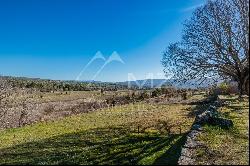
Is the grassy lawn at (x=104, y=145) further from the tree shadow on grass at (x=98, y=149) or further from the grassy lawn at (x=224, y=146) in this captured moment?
the grassy lawn at (x=224, y=146)

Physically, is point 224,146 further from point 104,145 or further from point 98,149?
point 104,145

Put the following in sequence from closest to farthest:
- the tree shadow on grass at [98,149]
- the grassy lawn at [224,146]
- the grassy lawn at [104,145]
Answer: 1. the grassy lawn at [224,146]
2. the tree shadow on grass at [98,149]
3. the grassy lawn at [104,145]

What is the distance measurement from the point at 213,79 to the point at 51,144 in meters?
14.8

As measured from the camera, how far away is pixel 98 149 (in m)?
26.6

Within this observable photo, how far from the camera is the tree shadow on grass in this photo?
22.2 meters

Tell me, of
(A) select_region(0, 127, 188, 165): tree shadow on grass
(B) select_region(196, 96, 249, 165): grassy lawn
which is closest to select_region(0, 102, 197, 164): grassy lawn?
(A) select_region(0, 127, 188, 165): tree shadow on grass

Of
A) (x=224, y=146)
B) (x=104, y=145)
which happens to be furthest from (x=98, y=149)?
(x=224, y=146)

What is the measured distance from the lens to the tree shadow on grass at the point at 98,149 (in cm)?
2222

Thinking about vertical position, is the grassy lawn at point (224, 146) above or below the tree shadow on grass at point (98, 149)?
above

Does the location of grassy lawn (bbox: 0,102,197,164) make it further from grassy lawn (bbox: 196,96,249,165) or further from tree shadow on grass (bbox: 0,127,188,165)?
grassy lawn (bbox: 196,96,249,165)

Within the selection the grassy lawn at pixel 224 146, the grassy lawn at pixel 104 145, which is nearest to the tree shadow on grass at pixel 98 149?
the grassy lawn at pixel 104 145

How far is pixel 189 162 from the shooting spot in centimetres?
1720

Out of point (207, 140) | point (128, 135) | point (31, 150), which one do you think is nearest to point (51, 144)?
point (31, 150)

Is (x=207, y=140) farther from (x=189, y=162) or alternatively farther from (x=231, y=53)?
(x=231, y=53)
